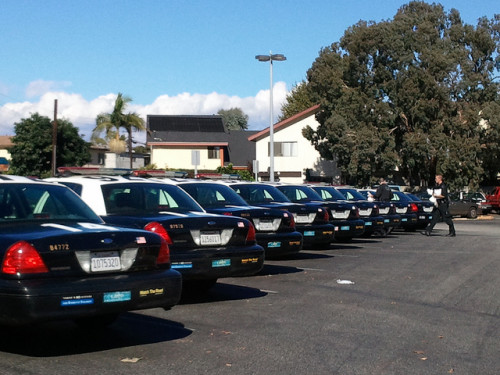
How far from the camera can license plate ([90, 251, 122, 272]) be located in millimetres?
6352

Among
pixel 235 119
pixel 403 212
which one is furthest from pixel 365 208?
pixel 235 119

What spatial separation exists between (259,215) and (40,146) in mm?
45355

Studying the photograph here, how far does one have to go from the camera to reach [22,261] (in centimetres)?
602

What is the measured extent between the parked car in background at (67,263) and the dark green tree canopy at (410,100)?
38.3 m

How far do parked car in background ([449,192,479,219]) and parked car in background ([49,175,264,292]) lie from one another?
33257mm

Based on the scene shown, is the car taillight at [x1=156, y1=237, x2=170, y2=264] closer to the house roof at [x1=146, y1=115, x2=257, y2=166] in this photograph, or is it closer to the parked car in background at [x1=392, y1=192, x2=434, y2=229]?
the parked car in background at [x1=392, y1=192, x2=434, y2=229]

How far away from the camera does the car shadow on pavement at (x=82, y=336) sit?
660 centimetres

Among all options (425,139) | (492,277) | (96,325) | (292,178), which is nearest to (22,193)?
(96,325)

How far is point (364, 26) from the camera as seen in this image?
149 ft

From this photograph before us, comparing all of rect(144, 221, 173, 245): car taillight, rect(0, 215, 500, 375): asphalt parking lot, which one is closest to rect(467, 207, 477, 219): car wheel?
rect(0, 215, 500, 375): asphalt parking lot

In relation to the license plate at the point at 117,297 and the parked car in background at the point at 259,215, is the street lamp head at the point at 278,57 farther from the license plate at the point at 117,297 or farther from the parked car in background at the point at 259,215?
the license plate at the point at 117,297

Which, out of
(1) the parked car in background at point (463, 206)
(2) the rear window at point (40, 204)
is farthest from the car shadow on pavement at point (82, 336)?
(1) the parked car in background at point (463, 206)

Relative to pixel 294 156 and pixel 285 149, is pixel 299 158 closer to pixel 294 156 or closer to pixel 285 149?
pixel 294 156

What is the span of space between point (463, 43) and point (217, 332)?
44.1m
